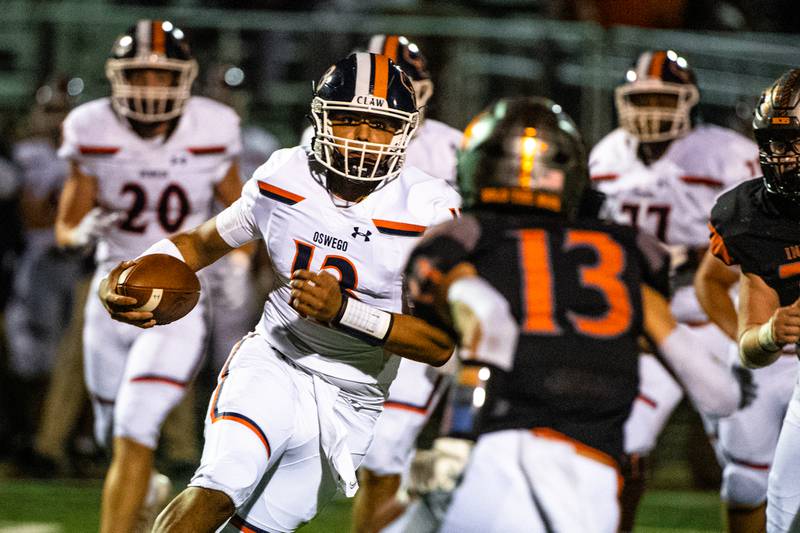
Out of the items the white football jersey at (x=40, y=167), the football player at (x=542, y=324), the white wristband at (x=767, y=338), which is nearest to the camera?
the football player at (x=542, y=324)

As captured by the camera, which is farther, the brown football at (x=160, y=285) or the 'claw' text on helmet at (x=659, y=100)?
the 'claw' text on helmet at (x=659, y=100)

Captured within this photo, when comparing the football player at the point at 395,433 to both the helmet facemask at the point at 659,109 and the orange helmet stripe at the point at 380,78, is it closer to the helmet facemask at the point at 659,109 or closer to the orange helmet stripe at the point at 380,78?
the orange helmet stripe at the point at 380,78

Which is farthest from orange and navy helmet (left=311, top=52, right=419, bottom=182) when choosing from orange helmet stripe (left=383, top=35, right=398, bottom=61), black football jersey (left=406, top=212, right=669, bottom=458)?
orange helmet stripe (left=383, top=35, right=398, bottom=61)

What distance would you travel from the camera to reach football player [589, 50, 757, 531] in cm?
601

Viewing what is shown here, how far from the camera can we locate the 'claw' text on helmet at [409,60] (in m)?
5.83

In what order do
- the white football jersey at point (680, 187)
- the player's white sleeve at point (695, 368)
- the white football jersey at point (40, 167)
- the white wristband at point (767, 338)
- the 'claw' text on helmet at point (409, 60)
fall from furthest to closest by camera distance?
the white football jersey at point (40, 167), the white football jersey at point (680, 187), the 'claw' text on helmet at point (409, 60), the white wristband at point (767, 338), the player's white sleeve at point (695, 368)

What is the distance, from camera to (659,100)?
6238 mm

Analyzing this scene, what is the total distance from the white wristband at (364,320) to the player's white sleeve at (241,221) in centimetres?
52

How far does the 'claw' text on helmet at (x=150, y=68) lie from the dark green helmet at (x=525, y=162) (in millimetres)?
2745

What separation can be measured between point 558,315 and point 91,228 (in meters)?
2.88

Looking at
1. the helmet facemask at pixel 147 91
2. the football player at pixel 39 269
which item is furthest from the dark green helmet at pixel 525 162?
the football player at pixel 39 269

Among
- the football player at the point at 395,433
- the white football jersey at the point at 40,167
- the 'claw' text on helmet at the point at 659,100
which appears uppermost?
the 'claw' text on helmet at the point at 659,100

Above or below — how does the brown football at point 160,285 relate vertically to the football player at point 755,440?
above

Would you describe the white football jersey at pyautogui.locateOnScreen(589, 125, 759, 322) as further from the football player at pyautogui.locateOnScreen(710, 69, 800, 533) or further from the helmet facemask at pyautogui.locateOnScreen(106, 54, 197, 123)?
the helmet facemask at pyautogui.locateOnScreen(106, 54, 197, 123)
